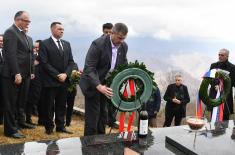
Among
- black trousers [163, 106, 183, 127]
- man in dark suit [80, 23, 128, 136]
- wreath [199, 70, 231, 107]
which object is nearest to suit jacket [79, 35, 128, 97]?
man in dark suit [80, 23, 128, 136]

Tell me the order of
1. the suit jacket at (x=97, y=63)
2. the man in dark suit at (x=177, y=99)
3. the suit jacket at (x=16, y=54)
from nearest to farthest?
the suit jacket at (x=97, y=63) < the suit jacket at (x=16, y=54) < the man in dark suit at (x=177, y=99)

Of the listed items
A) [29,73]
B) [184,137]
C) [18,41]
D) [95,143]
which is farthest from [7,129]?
[184,137]

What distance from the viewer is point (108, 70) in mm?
5234

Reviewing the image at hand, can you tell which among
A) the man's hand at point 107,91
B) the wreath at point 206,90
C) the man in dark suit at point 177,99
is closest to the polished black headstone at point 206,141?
the wreath at point 206,90

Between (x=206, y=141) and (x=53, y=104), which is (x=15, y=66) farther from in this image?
(x=206, y=141)

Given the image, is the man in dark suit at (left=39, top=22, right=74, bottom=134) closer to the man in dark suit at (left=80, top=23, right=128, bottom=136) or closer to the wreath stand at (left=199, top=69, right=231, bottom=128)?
the man in dark suit at (left=80, top=23, right=128, bottom=136)

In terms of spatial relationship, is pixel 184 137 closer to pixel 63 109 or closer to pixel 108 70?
pixel 108 70

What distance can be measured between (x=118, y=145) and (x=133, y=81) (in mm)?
1058

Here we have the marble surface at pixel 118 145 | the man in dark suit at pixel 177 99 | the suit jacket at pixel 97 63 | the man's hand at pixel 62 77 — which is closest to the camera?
the marble surface at pixel 118 145

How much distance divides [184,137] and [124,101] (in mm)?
997

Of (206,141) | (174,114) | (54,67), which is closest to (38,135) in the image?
(54,67)

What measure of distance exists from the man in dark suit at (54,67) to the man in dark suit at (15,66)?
313 mm

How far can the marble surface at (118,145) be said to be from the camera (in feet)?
12.1

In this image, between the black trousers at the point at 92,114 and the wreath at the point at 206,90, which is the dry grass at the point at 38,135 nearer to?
the black trousers at the point at 92,114
